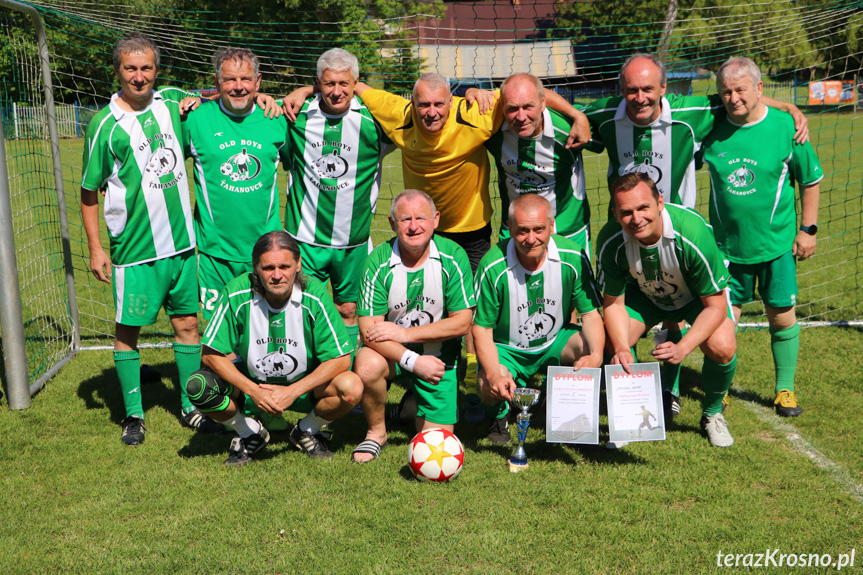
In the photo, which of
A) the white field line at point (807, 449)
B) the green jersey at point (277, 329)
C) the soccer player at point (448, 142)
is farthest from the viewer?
the soccer player at point (448, 142)

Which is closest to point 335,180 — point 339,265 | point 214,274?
point 339,265

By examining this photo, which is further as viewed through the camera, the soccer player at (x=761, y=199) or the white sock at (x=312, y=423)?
the soccer player at (x=761, y=199)

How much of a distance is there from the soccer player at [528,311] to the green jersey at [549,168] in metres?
0.49

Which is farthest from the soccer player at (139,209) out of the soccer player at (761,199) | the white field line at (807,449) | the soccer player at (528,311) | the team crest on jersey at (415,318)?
the white field line at (807,449)

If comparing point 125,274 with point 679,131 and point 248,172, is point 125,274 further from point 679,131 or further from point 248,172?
point 679,131

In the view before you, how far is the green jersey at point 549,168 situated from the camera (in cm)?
422

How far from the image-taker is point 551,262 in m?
3.86

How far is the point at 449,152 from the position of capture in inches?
165

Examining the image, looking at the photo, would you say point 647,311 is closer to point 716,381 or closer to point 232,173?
point 716,381

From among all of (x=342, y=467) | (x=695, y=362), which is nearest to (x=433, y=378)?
(x=342, y=467)

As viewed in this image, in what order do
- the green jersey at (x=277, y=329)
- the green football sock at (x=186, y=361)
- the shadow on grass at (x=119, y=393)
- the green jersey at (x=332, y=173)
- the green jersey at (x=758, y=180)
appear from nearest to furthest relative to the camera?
the green jersey at (x=277, y=329)
the green jersey at (x=758, y=180)
the green jersey at (x=332, y=173)
the green football sock at (x=186, y=361)
the shadow on grass at (x=119, y=393)

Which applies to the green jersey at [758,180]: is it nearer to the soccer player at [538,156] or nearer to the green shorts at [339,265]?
the soccer player at [538,156]

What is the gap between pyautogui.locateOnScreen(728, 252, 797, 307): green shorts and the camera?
431 centimetres

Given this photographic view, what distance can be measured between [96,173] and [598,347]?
2.92 m
